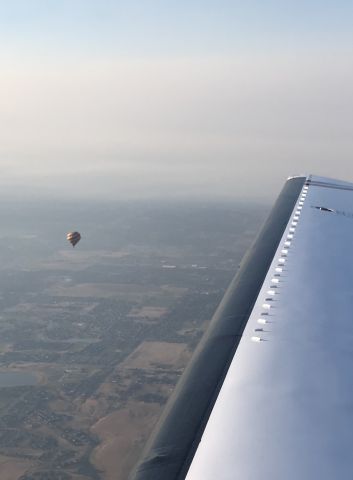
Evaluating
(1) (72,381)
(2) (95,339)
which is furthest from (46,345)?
(1) (72,381)

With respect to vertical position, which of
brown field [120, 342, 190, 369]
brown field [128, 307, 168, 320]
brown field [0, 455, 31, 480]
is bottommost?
brown field [128, 307, 168, 320]

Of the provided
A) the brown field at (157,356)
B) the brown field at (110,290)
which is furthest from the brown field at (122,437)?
the brown field at (110,290)

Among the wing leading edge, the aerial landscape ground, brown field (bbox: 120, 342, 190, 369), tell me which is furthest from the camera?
brown field (bbox: 120, 342, 190, 369)

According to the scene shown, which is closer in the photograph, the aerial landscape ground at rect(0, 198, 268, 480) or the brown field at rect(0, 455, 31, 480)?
the brown field at rect(0, 455, 31, 480)

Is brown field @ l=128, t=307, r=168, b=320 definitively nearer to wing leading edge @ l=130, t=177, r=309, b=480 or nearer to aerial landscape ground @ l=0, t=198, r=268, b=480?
aerial landscape ground @ l=0, t=198, r=268, b=480

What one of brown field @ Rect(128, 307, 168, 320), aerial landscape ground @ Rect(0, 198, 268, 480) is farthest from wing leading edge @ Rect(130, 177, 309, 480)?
brown field @ Rect(128, 307, 168, 320)
